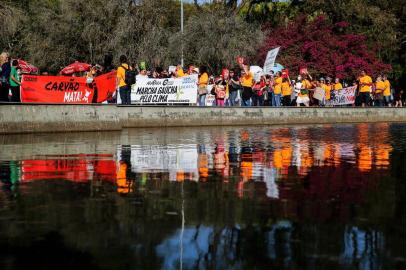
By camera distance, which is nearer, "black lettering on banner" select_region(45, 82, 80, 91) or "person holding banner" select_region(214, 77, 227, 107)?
"black lettering on banner" select_region(45, 82, 80, 91)

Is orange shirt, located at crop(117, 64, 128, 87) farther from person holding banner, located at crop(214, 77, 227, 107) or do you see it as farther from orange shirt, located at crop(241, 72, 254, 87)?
orange shirt, located at crop(241, 72, 254, 87)

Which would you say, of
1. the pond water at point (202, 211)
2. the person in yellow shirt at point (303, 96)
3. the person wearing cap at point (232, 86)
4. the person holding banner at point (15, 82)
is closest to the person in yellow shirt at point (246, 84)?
the person wearing cap at point (232, 86)

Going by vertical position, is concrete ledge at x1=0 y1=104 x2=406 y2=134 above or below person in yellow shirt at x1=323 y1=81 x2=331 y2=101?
below

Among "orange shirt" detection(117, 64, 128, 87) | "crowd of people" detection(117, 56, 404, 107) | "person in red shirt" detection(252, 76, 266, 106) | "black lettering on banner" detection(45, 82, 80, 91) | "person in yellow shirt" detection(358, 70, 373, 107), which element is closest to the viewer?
"black lettering on banner" detection(45, 82, 80, 91)

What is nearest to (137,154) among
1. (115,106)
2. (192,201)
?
(192,201)

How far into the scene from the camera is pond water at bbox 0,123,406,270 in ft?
17.3

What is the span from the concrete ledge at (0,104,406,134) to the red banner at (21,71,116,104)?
101 centimetres

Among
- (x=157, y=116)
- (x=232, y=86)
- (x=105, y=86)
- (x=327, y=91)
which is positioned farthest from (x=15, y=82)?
(x=327, y=91)

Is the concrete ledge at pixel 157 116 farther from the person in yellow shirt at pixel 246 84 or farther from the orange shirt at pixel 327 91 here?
the orange shirt at pixel 327 91

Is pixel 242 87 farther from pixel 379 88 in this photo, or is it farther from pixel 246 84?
pixel 379 88

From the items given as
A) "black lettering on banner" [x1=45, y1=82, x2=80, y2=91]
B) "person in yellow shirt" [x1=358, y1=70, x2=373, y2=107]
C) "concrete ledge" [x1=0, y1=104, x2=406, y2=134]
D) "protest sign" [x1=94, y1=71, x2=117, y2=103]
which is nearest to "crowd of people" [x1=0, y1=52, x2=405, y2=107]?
"person in yellow shirt" [x1=358, y1=70, x2=373, y2=107]

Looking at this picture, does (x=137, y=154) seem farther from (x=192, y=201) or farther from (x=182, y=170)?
(x=192, y=201)

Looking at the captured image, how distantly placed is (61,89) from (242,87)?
859 cm

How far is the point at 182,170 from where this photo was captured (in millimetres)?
10953
